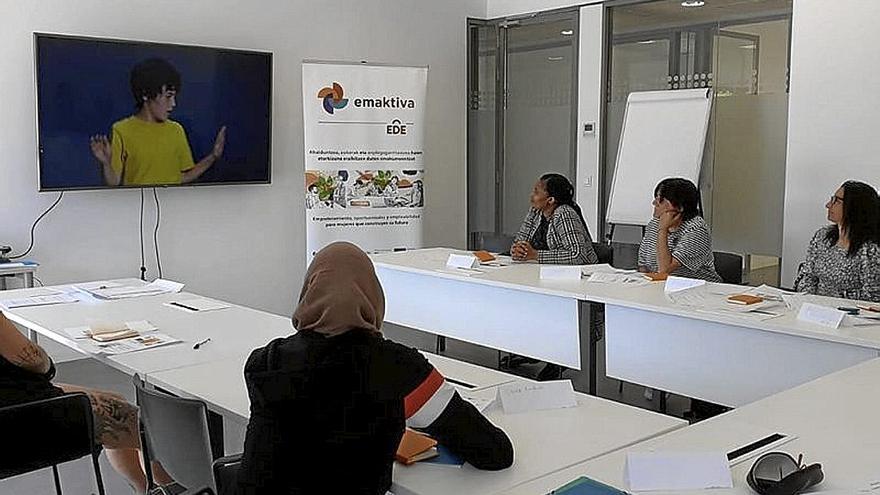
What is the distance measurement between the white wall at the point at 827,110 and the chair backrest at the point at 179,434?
4.60 metres

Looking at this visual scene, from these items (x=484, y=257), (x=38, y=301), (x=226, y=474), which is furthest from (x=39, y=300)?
(x=484, y=257)

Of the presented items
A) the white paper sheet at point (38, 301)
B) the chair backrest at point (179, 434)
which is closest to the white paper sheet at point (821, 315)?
the chair backrest at point (179, 434)

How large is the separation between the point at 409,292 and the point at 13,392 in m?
2.83

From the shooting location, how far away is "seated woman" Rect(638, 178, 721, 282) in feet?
15.3

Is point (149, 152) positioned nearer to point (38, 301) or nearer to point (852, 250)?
point (38, 301)

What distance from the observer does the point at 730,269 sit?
488 centimetres

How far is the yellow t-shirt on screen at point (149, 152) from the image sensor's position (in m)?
5.61

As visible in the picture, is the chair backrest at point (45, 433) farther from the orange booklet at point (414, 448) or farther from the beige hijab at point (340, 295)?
the orange booklet at point (414, 448)

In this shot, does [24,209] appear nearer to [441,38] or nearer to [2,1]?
[2,1]

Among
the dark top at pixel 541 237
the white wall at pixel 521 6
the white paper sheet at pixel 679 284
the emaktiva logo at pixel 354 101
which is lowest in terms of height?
the white paper sheet at pixel 679 284

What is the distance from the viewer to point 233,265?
6441 millimetres

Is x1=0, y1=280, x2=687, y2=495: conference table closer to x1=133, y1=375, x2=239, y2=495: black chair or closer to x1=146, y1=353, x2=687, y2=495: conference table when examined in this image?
x1=146, y1=353, x2=687, y2=495: conference table

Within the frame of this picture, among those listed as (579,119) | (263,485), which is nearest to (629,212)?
(579,119)

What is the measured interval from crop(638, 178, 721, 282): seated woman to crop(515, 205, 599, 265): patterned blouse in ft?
1.65
